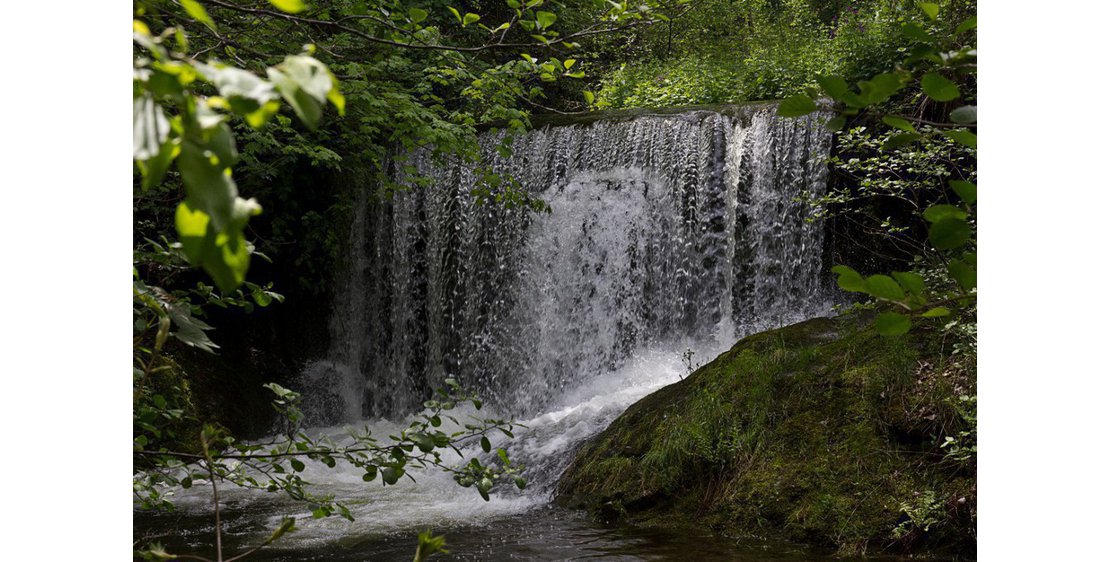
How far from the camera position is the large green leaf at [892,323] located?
3.65 feet

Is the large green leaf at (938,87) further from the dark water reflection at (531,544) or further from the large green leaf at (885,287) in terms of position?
the dark water reflection at (531,544)

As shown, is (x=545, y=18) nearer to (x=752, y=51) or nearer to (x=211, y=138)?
(x=211, y=138)

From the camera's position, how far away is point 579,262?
9953 mm

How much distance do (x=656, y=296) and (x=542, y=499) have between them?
386 centimetres

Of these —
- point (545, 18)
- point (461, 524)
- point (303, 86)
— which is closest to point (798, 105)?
point (303, 86)

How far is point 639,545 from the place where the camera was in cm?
489

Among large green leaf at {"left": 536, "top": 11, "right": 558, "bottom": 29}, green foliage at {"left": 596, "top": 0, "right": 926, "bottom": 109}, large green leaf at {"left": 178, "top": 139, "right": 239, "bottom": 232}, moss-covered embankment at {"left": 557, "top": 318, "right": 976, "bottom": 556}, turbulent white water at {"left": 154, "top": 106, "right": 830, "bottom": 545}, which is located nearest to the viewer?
large green leaf at {"left": 178, "top": 139, "right": 239, "bottom": 232}

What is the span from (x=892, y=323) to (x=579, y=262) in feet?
29.0

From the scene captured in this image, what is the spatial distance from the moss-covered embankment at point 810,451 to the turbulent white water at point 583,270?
1.77 metres

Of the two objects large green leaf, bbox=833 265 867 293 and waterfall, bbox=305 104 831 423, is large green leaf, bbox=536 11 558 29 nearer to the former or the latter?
large green leaf, bbox=833 265 867 293

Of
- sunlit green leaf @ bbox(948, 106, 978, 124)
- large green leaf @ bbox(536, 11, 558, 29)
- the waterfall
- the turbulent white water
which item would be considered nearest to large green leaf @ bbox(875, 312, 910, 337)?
sunlit green leaf @ bbox(948, 106, 978, 124)

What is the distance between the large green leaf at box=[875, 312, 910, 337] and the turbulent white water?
21.1 feet

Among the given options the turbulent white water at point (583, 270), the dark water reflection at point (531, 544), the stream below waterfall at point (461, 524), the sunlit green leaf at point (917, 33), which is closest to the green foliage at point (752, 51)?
the turbulent white water at point (583, 270)

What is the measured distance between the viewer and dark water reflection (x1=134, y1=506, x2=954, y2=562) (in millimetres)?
4684
